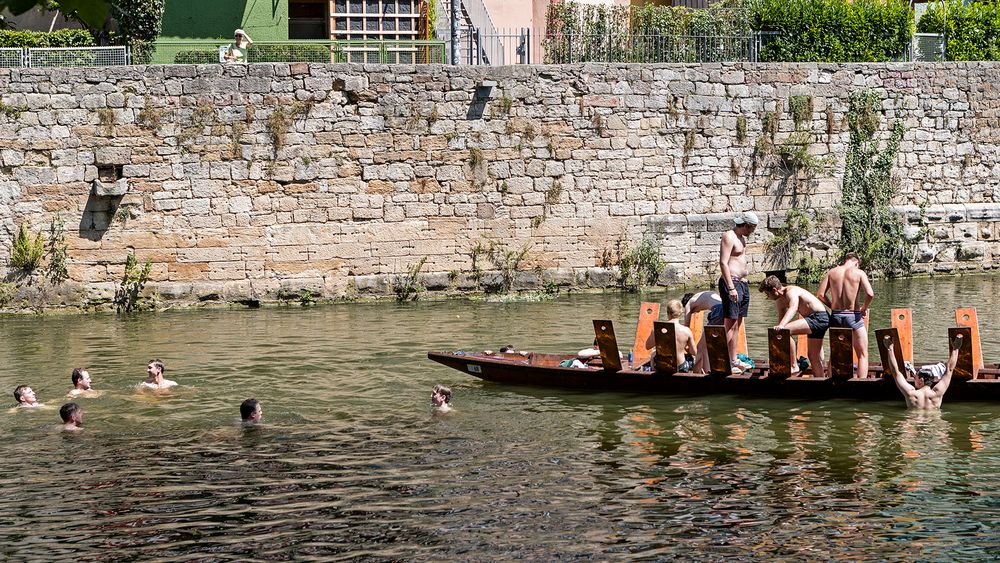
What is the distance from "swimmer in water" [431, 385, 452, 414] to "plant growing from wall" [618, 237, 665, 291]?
759 centimetres

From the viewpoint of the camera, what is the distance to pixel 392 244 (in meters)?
17.6

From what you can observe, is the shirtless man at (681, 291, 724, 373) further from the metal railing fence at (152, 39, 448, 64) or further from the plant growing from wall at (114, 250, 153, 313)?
the plant growing from wall at (114, 250, 153, 313)

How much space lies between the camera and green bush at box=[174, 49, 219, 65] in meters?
17.8

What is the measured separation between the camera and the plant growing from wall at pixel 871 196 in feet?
62.1

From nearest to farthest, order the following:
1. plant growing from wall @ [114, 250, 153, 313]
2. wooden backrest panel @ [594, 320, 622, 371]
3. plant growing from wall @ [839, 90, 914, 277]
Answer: wooden backrest panel @ [594, 320, 622, 371] → plant growing from wall @ [114, 250, 153, 313] → plant growing from wall @ [839, 90, 914, 277]

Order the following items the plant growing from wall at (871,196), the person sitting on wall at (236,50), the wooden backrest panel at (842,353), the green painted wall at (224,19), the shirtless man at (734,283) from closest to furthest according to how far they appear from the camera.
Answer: the wooden backrest panel at (842,353), the shirtless man at (734,283), the person sitting on wall at (236,50), the plant growing from wall at (871,196), the green painted wall at (224,19)

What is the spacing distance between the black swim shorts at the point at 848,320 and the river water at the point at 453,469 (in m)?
0.68

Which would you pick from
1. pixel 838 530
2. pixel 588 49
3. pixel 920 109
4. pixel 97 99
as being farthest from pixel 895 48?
pixel 838 530

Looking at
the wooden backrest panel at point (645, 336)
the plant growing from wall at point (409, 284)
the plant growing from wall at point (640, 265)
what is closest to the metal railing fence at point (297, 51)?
the plant growing from wall at point (409, 284)

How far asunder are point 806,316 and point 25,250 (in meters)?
10.4

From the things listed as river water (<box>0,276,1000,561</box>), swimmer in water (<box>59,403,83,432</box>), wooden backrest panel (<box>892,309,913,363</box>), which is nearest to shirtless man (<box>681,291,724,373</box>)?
river water (<box>0,276,1000,561</box>)

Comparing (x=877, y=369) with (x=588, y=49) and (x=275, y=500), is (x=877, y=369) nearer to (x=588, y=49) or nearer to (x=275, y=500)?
(x=275, y=500)

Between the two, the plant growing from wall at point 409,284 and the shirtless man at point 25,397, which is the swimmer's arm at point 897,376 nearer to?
the shirtless man at point 25,397

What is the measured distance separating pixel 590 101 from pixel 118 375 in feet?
26.3
